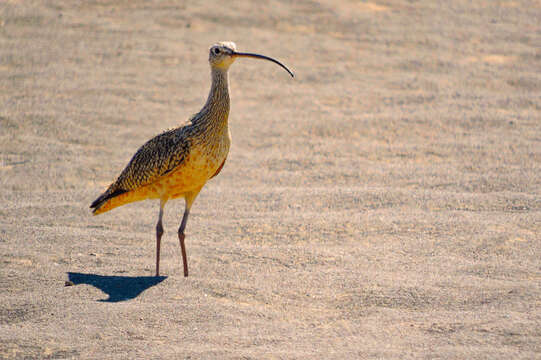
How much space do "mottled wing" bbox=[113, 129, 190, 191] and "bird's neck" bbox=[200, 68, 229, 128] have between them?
28 centimetres

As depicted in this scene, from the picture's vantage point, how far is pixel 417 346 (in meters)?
4.89

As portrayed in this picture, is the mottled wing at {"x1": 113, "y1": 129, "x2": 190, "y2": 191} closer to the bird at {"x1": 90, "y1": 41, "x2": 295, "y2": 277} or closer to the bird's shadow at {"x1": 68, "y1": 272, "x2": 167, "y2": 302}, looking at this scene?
the bird at {"x1": 90, "y1": 41, "x2": 295, "y2": 277}

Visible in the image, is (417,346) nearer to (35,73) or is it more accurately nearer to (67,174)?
(67,174)

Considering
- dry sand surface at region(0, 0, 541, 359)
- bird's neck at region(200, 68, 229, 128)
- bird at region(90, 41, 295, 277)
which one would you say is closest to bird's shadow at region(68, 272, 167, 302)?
dry sand surface at region(0, 0, 541, 359)

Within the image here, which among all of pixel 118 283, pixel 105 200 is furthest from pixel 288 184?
pixel 118 283

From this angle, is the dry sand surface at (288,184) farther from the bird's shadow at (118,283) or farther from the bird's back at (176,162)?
the bird's back at (176,162)

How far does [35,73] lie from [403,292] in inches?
322

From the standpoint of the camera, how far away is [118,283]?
5980 mm

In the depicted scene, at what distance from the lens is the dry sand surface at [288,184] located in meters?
5.20

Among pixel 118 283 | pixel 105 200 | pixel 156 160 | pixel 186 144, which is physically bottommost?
pixel 118 283

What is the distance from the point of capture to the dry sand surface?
17.1 ft

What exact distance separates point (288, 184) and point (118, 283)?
11.1ft

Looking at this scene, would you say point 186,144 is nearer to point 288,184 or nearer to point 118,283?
point 118,283

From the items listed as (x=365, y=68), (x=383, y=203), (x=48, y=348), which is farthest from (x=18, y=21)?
(x=48, y=348)
